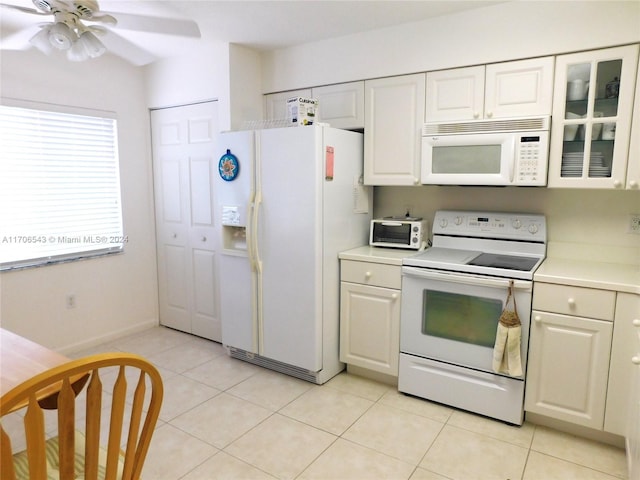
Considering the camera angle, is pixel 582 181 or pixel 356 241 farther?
pixel 356 241

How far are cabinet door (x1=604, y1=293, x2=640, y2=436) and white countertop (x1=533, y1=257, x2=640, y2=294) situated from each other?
6cm

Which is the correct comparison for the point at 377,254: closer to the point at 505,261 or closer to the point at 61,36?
the point at 505,261

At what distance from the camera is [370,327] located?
2.80m

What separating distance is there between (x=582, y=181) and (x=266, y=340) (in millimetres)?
2166

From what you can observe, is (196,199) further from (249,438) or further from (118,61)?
(249,438)

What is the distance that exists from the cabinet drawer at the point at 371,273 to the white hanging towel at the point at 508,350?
66 centimetres

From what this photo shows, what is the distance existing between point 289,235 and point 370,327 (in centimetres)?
80

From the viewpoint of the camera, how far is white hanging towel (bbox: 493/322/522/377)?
7.27 ft

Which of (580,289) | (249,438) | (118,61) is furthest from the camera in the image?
(118,61)

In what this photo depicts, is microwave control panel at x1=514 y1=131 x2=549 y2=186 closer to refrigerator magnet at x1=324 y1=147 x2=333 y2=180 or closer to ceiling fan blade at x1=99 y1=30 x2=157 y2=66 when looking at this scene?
refrigerator magnet at x1=324 y1=147 x2=333 y2=180

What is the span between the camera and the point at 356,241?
10.1ft

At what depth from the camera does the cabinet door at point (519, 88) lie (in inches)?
92.8

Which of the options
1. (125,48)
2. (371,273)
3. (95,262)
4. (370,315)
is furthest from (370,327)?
(125,48)

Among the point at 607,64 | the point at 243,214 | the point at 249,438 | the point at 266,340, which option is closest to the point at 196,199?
the point at 243,214
